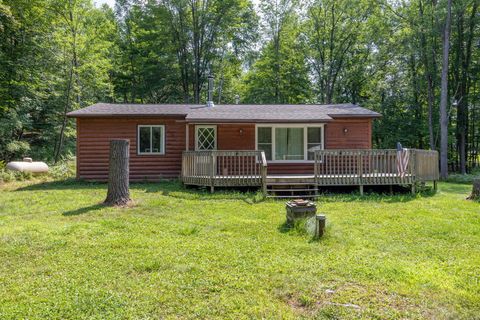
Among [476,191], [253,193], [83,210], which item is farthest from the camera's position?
[253,193]

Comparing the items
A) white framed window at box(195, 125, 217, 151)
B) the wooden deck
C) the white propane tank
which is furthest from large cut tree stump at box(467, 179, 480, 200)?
the white propane tank

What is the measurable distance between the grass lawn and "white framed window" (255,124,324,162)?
5207 millimetres

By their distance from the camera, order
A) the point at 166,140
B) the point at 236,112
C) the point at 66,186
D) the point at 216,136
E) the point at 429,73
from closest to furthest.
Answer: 1. the point at 66,186
2. the point at 216,136
3. the point at 166,140
4. the point at 236,112
5. the point at 429,73

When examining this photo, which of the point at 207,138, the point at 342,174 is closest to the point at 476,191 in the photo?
the point at 342,174

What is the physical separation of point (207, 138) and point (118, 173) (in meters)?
5.47

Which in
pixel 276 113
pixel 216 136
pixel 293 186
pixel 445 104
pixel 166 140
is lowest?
pixel 293 186

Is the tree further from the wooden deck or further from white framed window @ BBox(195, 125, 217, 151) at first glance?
the wooden deck

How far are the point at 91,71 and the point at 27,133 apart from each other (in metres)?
5.27

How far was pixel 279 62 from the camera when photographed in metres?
25.1

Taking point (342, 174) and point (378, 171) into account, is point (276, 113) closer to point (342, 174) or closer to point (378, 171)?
point (342, 174)

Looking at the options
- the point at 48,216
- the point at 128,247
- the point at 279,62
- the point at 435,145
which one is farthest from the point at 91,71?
the point at 435,145

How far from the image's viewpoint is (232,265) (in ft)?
13.5

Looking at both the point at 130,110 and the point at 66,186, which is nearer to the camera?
the point at 66,186

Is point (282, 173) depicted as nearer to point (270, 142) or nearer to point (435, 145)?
point (270, 142)
